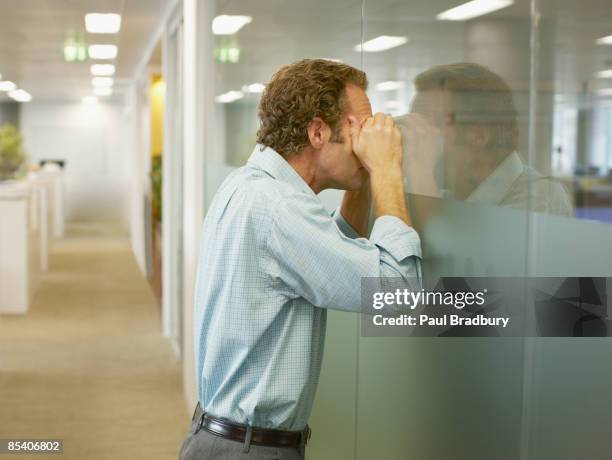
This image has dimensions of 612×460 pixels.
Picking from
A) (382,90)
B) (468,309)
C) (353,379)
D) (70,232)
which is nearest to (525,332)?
(468,309)

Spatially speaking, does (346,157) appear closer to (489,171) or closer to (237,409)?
(489,171)

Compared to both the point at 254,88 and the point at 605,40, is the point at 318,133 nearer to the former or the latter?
the point at 605,40

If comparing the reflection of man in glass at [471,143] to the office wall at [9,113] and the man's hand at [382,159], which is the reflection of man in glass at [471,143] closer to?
the man's hand at [382,159]

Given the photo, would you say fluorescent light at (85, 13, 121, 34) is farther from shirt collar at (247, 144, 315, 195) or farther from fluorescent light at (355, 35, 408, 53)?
shirt collar at (247, 144, 315, 195)

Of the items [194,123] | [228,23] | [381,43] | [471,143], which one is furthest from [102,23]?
[471,143]

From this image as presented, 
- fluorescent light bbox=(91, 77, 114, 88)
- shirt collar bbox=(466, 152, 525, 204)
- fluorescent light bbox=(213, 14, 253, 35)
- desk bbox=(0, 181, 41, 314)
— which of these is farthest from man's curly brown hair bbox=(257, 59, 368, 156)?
fluorescent light bbox=(91, 77, 114, 88)

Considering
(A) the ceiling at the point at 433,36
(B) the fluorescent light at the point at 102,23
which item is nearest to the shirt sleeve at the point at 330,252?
(A) the ceiling at the point at 433,36

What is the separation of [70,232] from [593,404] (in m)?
18.1

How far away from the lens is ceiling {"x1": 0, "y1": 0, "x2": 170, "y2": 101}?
7070 millimetres

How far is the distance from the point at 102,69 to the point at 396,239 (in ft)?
40.0

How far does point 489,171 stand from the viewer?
69.1 inches

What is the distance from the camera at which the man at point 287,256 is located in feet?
5.42

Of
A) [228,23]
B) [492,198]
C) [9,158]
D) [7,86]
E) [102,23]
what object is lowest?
[492,198]

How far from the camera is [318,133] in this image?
1.82 m
